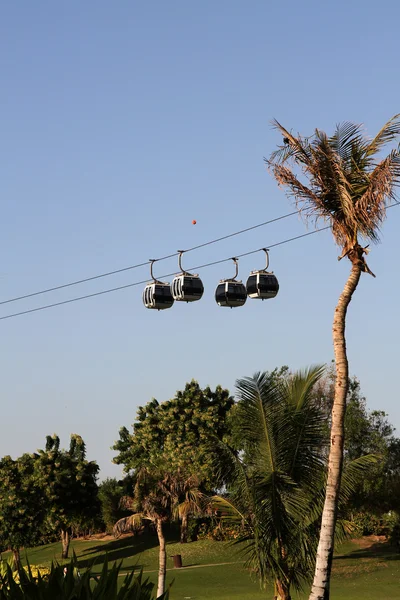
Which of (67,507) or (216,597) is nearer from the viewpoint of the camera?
(216,597)

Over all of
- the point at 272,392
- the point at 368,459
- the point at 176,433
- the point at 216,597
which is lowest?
the point at 216,597

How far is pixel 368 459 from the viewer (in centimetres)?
2406

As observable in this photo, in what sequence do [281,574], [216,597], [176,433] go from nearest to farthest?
[281,574] < [216,597] < [176,433]

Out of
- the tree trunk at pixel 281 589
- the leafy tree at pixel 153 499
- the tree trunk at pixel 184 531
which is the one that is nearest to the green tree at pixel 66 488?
the tree trunk at pixel 184 531

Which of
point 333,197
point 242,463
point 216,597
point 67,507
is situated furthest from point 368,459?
point 67,507

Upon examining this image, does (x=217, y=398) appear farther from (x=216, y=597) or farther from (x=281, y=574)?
(x=281, y=574)

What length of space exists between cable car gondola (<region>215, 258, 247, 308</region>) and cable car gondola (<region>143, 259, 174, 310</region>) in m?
1.81

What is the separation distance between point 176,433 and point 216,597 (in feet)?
122

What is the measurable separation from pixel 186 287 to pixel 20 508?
48774 mm

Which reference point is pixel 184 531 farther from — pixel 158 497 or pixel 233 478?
pixel 233 478

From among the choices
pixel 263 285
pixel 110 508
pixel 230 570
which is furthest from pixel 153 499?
pixel 110 508

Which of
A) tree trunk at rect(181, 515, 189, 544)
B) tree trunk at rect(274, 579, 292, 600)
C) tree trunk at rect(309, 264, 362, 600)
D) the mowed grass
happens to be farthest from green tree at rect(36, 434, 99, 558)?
tree trunk at rect(309, 264, 362, 600)

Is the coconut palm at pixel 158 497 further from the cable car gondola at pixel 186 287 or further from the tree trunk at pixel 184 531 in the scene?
the tree trunk at pixel 184 531

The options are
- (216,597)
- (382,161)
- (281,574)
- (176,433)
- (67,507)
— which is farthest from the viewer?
(176,433)
